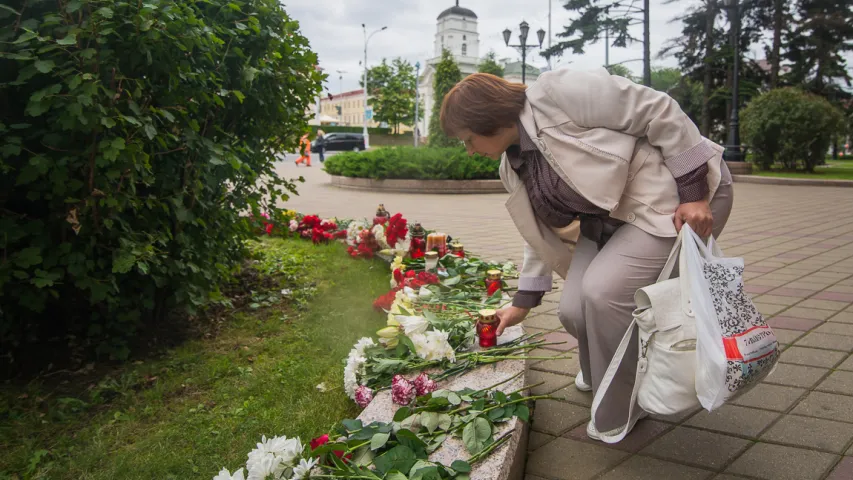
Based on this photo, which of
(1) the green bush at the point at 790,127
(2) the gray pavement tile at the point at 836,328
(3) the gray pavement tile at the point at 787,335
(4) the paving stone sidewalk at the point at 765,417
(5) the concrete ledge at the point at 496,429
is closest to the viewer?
(5) the concrete ledge at the point at 496,429

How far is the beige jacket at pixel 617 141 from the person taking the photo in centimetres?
211

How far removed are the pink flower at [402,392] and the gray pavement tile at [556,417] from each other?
0.50 meters

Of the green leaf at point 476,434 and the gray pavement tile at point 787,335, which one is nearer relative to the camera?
the green leaf at point 476,434

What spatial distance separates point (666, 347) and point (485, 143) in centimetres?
92

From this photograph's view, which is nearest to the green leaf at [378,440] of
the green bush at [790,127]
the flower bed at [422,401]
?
the flower bed at [422,401]

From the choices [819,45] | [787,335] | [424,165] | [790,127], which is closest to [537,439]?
[787,335]

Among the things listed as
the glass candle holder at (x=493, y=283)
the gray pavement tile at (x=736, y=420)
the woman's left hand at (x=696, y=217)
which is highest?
the woman's left hand at (x=696, y=217)

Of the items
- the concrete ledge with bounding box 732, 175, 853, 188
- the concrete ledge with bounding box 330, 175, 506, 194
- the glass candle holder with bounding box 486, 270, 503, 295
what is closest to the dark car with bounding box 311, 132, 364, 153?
the concrete ledge with bounding box 330, 175, 506, 194

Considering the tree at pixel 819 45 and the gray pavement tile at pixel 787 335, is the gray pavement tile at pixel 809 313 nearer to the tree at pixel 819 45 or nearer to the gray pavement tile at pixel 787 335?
the gray pavement tile at pixel 787 335

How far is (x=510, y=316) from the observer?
2748 millimetres

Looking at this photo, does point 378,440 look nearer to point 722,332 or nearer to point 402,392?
point 402,392

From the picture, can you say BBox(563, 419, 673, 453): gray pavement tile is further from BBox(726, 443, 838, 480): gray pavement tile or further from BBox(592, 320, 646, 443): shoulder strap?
BBox(726, 443, 838, 480): gray pavement tile

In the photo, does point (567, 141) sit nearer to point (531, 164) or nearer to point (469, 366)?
point (531, 164)

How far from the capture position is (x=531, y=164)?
2312mm
